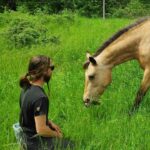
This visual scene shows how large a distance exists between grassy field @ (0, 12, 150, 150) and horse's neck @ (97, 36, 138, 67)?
50 cm

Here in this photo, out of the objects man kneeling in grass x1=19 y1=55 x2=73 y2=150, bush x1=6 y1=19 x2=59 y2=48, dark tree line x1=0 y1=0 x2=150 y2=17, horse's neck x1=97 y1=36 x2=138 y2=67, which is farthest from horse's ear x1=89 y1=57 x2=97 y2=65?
dark tree line x1=0 y1=0 x2=150 y2=17

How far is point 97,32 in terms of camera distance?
15.4 m

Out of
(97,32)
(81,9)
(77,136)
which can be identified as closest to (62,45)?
(97,32)

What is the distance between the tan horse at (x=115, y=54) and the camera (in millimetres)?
7605

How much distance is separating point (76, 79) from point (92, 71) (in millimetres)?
939

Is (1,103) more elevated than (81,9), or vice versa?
(81,9)

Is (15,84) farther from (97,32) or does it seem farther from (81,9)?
(81,9)

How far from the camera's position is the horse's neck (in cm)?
769

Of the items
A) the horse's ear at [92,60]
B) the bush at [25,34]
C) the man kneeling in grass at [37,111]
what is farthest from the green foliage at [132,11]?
the man kneeling in grass at [37,111]

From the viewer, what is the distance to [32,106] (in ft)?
16.2

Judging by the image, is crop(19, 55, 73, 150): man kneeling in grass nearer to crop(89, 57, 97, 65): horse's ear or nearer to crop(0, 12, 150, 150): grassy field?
crop(0, 12, 150, 150): grassy field

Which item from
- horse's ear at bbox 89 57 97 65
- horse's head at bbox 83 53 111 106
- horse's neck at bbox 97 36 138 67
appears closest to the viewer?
horse's ear at bbox 89 57 97 65

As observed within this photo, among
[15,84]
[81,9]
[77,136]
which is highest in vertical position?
[81,9]

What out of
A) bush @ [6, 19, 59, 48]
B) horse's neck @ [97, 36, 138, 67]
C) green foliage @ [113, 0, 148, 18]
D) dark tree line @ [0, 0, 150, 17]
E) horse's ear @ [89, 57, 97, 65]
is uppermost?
dark tree line @ [0, 0, 150, 17]
